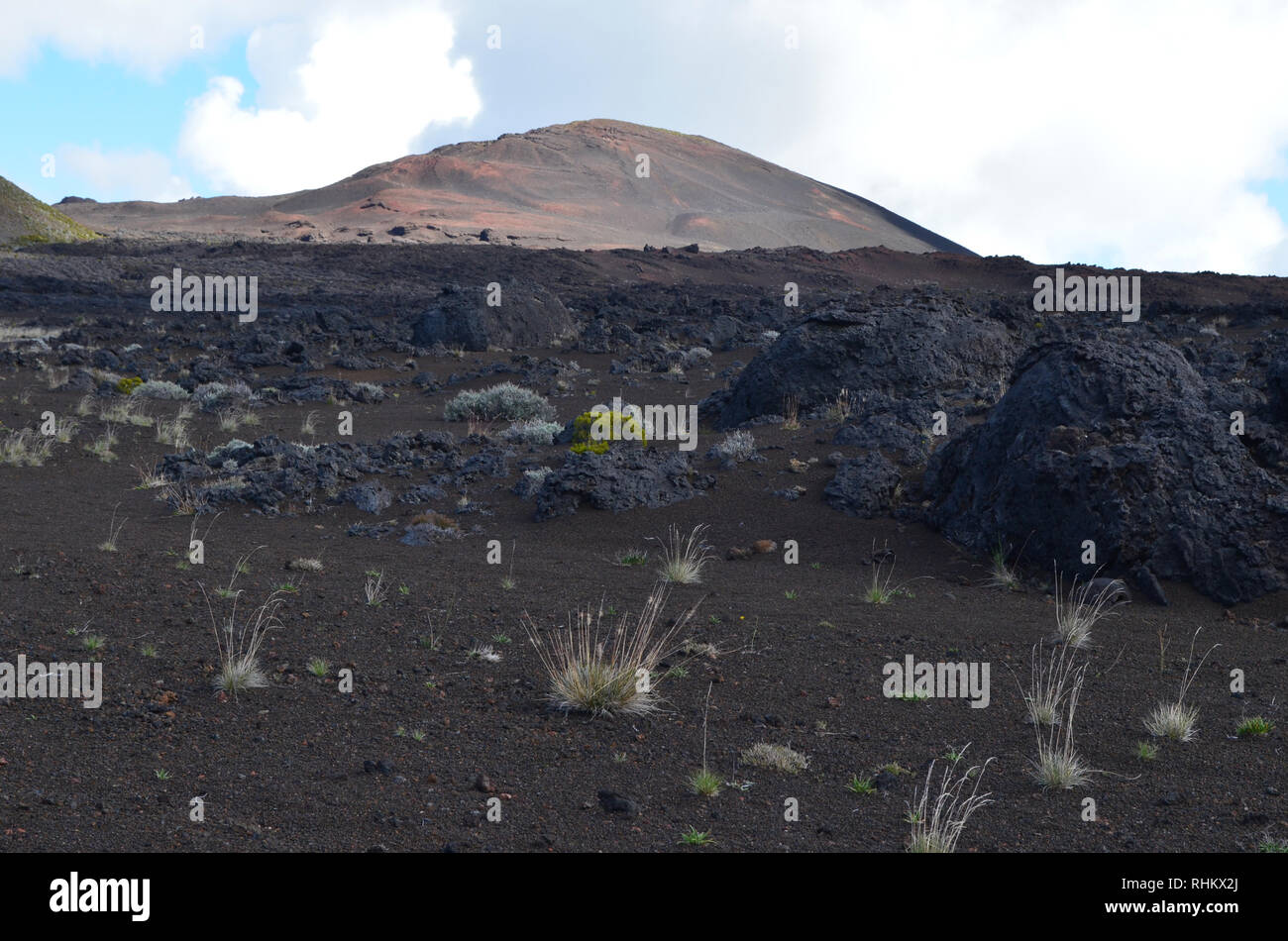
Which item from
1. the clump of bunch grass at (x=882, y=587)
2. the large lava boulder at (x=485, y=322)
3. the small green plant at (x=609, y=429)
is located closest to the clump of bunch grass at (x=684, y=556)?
the clump of bunch grass at (x=882, y=587)

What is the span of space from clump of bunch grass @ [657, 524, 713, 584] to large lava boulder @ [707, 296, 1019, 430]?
16.4 ft

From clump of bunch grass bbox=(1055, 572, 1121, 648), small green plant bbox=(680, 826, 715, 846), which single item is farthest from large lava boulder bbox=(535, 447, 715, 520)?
small green plant bbox=(680, 826, 715, 846)

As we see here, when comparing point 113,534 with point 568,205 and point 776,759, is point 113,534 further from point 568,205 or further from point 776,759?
point 568,205

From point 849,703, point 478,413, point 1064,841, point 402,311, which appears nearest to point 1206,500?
point 849,703

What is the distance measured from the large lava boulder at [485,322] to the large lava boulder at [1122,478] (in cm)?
1525

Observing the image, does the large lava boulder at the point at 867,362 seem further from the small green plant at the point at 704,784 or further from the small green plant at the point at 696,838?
the small green plant at the point at 696,838

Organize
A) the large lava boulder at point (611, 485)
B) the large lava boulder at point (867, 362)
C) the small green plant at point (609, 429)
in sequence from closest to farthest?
the large lava boulder at point (611, 485) < the small green plant at point (609, 429) < the large lava boulder at point (867, 362)

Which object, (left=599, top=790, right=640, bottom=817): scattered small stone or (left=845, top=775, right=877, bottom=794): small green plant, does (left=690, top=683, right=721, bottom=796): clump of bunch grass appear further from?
(left=845, top=775, right=877, bottom=794): small green plant

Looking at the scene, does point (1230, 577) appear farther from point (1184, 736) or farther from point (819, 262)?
point (819, 262)

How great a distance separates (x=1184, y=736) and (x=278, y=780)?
166 inches

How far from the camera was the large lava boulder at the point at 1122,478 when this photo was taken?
7848 mm

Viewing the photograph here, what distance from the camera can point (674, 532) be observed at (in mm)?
9219

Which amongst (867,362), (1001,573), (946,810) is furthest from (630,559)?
(867,362)

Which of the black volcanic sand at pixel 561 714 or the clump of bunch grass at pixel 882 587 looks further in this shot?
the clump of bunch grass at pixel 882 587
